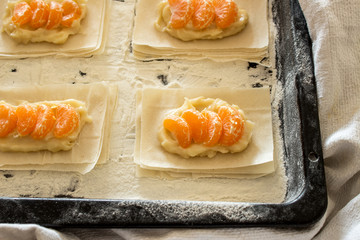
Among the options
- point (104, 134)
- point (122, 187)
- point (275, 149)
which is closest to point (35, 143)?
point (104, 134)

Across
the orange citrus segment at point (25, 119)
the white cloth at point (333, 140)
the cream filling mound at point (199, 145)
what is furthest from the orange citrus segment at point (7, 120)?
the cream filling mound at point (199, 145)

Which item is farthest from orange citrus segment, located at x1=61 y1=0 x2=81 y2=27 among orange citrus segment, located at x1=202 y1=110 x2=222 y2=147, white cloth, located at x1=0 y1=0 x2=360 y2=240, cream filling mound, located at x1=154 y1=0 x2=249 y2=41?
white cloth, located at x1=0 y1=0 x2=360 y2=240

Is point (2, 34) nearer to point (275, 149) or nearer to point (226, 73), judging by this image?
point (226, 73)

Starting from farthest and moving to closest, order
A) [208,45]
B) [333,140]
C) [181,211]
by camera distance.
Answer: [208,45]
[333,140]
[181,211]

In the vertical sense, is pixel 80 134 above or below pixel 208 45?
below

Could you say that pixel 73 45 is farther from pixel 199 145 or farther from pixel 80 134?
pixel 199 145

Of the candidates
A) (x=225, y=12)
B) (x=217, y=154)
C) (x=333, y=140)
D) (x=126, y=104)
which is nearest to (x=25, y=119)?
(x=126, y=104)
